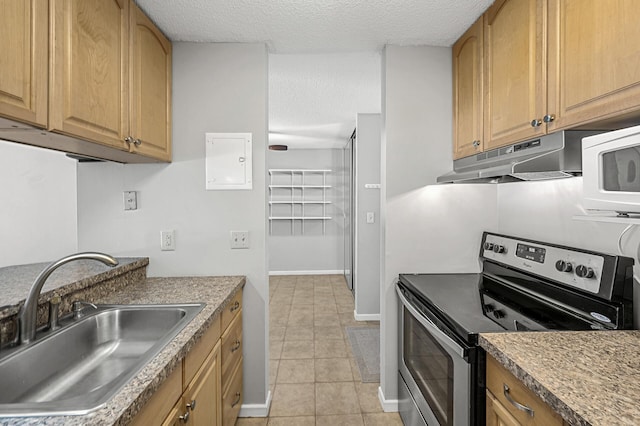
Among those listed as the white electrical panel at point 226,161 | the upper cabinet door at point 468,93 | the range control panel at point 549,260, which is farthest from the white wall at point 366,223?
the white electrical panel at point 226,161

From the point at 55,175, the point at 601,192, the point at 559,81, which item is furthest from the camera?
the point at 55,175

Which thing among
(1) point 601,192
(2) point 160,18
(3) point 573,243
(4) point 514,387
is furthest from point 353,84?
(4) point 514,387

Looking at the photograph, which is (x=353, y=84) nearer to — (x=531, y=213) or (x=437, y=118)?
(x=437, y=118)

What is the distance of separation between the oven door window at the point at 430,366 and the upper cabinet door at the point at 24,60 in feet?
5.75

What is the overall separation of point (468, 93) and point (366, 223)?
2.12m

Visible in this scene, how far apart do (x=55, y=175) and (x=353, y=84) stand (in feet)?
7.58

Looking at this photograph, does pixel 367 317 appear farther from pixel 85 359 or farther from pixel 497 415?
pixel 85 359

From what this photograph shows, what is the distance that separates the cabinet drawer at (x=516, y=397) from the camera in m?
0.86

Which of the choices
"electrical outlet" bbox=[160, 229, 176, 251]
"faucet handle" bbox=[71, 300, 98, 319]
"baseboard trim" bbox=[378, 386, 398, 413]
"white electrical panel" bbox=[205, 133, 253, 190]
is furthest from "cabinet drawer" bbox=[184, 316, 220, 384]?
"baseboard trim" bbox=[378, 386, 398, 413]

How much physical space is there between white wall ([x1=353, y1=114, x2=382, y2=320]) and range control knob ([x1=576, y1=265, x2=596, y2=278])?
8.13 ft

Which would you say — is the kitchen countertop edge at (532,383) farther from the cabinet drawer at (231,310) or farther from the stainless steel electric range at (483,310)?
the cabinet drawer at (231,310)

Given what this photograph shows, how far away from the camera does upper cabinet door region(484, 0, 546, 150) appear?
131 centimetres

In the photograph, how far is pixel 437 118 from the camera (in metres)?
2.07

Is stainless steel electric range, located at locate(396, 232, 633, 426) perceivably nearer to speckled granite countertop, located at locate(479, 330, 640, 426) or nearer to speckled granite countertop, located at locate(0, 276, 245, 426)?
speckled granite countertop, located at locate(479, 330, 640, 426)
